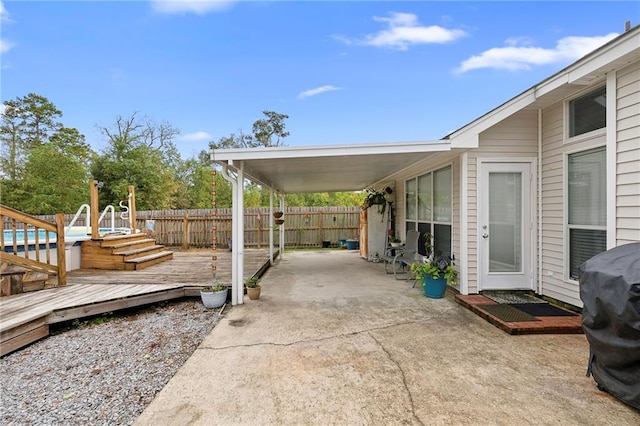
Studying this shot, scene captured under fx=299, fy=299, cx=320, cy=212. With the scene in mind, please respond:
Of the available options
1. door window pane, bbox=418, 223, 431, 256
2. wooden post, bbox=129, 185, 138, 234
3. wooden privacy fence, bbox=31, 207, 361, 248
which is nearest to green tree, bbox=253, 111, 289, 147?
wooden privacy fence, bbox=31, 207, 361, 248

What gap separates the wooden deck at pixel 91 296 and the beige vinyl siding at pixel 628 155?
16.9 feet

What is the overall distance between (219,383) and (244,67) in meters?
11.7

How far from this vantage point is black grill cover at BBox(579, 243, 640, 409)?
1.73m

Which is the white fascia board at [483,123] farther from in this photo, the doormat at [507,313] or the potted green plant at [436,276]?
the doormat at [507,313]

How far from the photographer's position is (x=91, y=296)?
413 centimetres

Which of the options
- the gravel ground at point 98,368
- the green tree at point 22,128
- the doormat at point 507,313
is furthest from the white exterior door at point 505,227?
the green tree at point 22,128

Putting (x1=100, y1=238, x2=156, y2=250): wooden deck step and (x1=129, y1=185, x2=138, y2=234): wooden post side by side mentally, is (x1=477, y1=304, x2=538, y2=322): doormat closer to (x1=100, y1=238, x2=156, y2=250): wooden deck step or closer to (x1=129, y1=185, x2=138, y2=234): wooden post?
(x1=100, y1=238, x2=156, y2=250): wooden deck step

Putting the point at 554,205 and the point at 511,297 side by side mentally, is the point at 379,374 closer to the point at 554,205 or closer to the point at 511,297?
the point at 511,297

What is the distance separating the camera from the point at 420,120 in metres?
14.2

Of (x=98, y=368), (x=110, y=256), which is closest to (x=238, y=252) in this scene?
(x=98, y=368)

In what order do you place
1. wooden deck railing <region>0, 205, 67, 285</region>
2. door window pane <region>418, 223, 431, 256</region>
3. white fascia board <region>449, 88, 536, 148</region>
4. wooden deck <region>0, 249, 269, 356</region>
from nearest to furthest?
wooden deck <region>0, 249, 269, 356</region> < white fascia board <region>449, 88, 536, 148</region> < wooden deck railing <region>0, 205, 67, 285</region> < door window pane <region>418, 223, 431, 256</region>

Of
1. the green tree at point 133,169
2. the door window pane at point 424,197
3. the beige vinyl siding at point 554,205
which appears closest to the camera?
the beige vinyl siding at point 554,205

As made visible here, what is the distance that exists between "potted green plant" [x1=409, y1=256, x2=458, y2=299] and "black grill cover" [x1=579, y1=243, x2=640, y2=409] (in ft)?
7.35

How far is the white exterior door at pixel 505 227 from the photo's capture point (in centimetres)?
433
